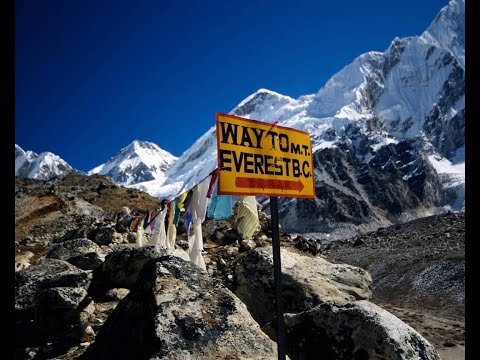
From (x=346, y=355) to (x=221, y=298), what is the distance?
199cm

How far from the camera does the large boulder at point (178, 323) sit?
16.4ft

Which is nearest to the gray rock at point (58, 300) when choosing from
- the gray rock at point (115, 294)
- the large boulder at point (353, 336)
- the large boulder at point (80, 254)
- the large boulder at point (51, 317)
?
the large boulder at point (51, 317)

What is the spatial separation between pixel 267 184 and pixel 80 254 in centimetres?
1039

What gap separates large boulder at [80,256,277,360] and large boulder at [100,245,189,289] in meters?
3.69

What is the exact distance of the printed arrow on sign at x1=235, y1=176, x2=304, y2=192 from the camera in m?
4.22

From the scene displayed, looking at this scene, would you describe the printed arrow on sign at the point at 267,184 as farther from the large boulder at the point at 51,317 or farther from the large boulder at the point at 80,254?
the large boulder at the point at 80,254

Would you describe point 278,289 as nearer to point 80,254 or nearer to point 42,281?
point 42,281

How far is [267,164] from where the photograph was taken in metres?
4.52

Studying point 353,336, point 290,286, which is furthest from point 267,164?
point 290,286

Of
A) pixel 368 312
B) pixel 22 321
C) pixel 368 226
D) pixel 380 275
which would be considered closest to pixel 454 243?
pixel 380 275

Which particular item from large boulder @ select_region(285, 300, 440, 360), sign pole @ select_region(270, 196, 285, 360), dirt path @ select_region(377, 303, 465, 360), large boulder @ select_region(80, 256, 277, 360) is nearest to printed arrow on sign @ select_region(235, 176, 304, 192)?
sign pole @ select_region(270, 196, 285, 360)

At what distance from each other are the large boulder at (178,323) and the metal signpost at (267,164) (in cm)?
116

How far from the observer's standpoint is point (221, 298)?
5.95m

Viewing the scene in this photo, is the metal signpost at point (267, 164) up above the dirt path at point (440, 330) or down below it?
above
